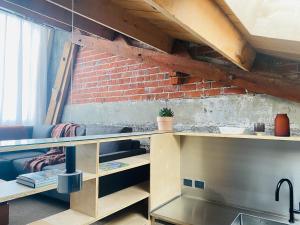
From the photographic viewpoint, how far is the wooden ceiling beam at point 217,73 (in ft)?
6.58

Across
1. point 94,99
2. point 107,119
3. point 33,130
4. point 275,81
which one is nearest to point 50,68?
point 33,130

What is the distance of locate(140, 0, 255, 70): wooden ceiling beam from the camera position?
3.25ft

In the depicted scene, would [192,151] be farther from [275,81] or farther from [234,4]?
[234,4]

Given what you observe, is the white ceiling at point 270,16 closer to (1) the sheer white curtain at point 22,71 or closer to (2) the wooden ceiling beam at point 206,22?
(2) the wooden ceiling beam at point 206,22

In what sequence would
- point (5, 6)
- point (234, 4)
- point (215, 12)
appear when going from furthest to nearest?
point (5, 6)
point (215, 12)
point (234, 4)

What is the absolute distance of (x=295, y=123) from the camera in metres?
2.06

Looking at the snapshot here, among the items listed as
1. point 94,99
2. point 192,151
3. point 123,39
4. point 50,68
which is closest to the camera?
point 192,151

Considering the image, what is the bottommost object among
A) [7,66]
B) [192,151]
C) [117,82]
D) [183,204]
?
[183,204]

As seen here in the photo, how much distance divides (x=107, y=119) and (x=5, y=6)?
1894mm

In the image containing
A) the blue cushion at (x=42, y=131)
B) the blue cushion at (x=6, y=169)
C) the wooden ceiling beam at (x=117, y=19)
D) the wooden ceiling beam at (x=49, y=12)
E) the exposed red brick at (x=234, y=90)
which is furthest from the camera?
the blue cushion at (x=42, y=131)

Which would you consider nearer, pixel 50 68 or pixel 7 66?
pixel 7 66

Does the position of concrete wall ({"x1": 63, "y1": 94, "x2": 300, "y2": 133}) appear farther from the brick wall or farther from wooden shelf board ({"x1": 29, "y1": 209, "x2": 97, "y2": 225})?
wooden shelf board ({"x1": 29, "y1": 209, "x2": 97, "y2": 225})

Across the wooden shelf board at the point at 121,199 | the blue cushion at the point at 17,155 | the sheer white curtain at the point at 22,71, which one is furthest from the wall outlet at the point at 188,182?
the sheer white curtain at the point at 22,71

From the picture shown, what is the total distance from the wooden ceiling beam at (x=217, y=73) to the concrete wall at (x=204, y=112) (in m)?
0.15
